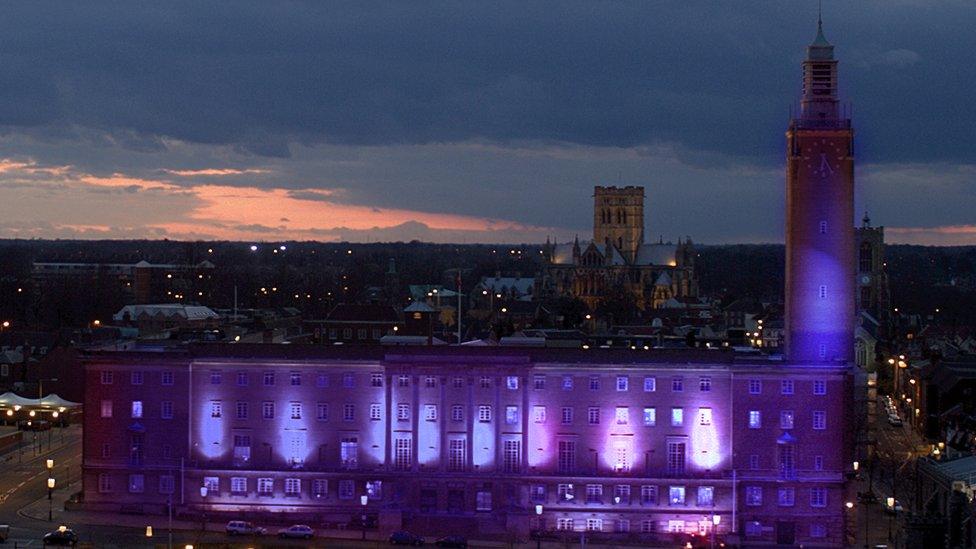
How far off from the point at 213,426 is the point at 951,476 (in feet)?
121

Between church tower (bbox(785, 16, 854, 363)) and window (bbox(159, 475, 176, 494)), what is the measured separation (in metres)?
32.4

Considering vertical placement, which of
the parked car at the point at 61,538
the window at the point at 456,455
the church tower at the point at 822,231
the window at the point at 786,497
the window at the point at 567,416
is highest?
the church tower at the point at 822,231

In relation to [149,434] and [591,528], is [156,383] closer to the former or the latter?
Answer: [149,434]

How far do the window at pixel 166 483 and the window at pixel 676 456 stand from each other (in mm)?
25261

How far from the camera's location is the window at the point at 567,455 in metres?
81.8

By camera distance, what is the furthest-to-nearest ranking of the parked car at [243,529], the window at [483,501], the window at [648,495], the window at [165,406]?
the window at [165,406] → the window at [483,501] → the window at [648,495] → the parked car at [243,529]

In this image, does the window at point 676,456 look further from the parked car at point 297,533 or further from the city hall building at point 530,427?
the parked car at point 297,533

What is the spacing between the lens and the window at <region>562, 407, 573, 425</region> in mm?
82000

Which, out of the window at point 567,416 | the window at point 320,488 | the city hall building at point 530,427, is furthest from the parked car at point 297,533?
the window at point 567,416

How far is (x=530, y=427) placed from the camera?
269 feet

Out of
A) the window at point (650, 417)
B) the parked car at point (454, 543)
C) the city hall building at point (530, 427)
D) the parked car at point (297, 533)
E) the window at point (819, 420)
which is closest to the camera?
the parked car at point (454, 543)

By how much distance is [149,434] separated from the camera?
83.4 metres

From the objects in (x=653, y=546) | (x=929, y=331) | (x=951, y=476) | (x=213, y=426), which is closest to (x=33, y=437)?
(x=213, y=426)

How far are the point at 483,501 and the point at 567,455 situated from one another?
485 centimetres
